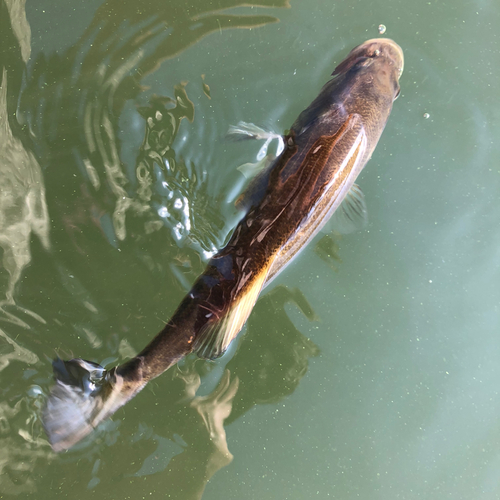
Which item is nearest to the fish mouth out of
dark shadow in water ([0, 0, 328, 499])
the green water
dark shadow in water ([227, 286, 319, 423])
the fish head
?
the fish head

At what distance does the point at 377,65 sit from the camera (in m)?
1.48

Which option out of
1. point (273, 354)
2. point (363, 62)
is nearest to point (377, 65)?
point (363, 62)

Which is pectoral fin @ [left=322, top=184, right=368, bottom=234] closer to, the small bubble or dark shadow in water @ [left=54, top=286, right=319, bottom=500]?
dark shadow in water @ [left=54, top=286, right=319, bottom=500]

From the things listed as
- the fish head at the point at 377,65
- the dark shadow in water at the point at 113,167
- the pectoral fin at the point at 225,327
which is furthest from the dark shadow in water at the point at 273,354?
the fish head at the point at 377,65

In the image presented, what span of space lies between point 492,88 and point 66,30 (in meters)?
1.99

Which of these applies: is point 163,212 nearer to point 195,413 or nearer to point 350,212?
point 350,212

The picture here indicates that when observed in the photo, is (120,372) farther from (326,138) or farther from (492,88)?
(492,88)

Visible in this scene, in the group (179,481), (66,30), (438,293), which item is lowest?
(179,481)

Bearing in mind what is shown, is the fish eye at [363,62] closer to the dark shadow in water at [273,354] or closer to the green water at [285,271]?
the green water at [285,271]

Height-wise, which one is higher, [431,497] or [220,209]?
[220,209]

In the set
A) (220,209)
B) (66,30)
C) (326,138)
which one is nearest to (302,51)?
(326,138)

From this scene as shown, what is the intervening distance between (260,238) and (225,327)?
311 mm

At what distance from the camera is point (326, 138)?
132 centimetres

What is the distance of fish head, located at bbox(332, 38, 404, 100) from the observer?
57.6 inches
